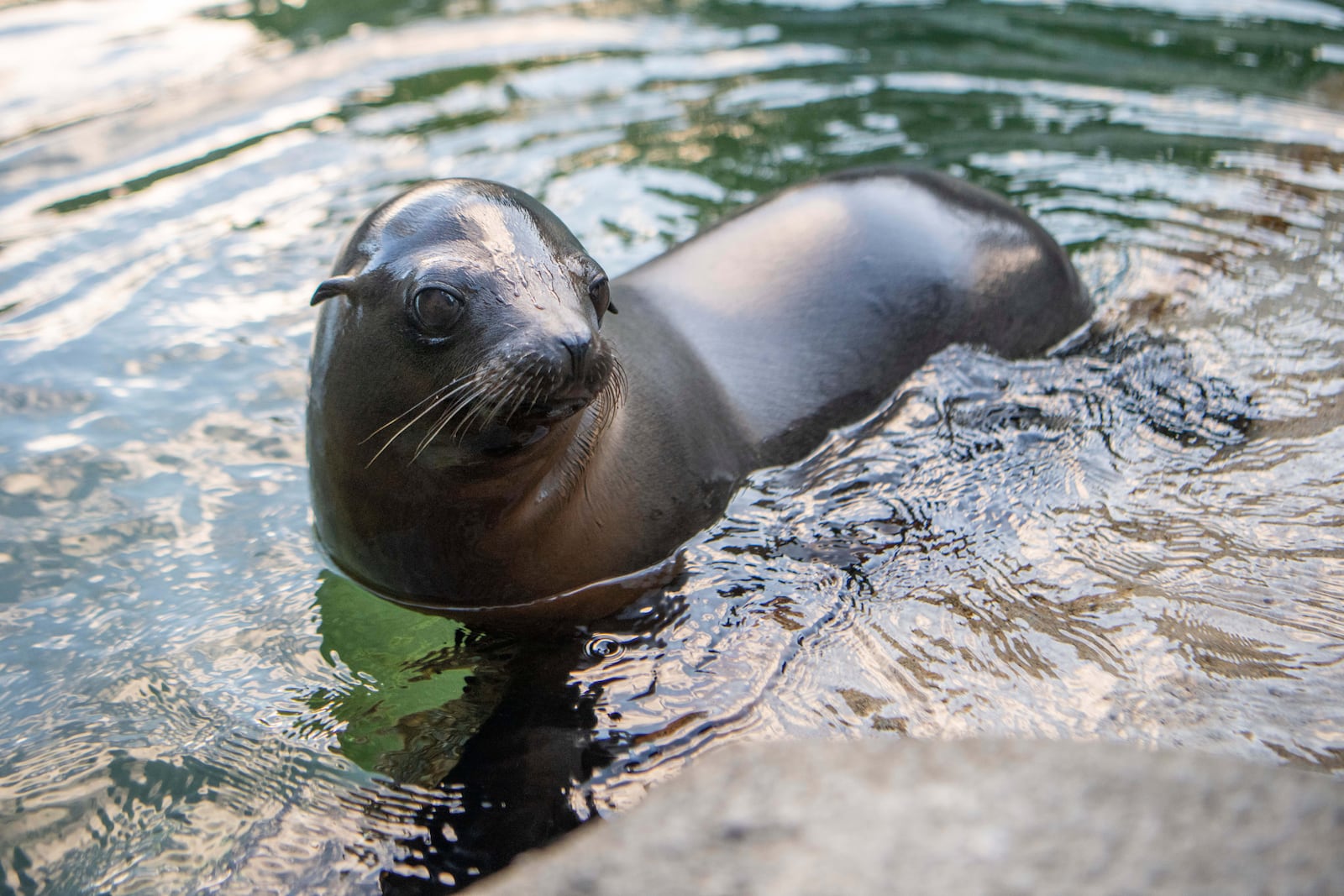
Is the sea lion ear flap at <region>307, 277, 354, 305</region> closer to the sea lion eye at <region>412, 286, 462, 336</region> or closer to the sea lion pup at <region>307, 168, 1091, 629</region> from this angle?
the sea lion pup at <region>307, 168, 1091, 629</region>

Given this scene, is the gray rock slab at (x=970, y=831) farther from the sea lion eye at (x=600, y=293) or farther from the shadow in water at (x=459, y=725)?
the sea lion eye at (x=600, y=293)

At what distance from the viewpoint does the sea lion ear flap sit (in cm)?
365

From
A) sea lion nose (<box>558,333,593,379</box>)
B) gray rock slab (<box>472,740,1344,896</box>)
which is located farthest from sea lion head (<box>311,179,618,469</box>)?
gray rock slab (<box>472,740,1344,896</box>)

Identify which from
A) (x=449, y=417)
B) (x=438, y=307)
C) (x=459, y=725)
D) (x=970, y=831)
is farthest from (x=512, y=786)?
(x=970, y=831)

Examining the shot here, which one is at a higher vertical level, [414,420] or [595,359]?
[595,359]

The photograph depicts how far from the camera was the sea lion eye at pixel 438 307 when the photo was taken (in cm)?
349

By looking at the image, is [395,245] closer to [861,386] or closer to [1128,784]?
[861,386]

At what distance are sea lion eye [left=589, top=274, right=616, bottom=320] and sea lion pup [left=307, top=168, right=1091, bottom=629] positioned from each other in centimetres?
1

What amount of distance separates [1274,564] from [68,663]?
150 inches

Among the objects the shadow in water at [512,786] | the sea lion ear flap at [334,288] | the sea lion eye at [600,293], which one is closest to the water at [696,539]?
the shadow in water at [512,786]

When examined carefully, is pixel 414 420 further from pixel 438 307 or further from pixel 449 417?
pixel 438 307

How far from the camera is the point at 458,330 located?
3494 millimetres

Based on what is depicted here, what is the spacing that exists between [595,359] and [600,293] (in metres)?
0.50

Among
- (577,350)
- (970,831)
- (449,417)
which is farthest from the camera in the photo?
(449,417)
